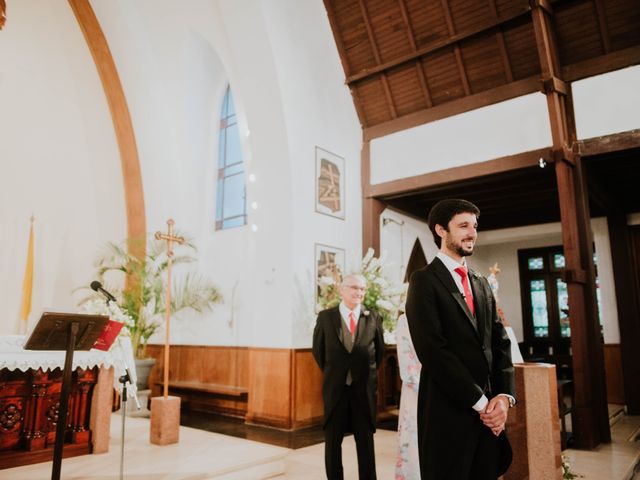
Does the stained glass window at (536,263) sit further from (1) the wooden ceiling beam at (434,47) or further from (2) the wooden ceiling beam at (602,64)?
(1) the wooden ceiling beam at (434,47)

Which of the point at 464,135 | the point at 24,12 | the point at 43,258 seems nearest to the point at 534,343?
the point at 464,135

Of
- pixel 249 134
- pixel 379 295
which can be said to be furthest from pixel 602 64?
pixel 249 134

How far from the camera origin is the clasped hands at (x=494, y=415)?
6.30ft

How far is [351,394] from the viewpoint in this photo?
381 cm

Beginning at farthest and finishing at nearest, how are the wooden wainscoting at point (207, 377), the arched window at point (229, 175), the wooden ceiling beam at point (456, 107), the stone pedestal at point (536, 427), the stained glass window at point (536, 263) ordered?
the stained glass window at point (536, 263)
the arched window at point (229, 175)
the wooden wainscoting at point (207, 377)
the wooden ceiling beam at point (456, 107)
the stone pedestal at point (536, 427)

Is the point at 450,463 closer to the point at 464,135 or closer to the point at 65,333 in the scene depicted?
the point at 65,333

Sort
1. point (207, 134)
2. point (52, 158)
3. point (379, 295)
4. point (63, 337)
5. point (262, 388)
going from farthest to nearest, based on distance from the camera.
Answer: point (207, 134) < point (52, 158) < point (262, 388) < point (379, 295) < point (63, 337)

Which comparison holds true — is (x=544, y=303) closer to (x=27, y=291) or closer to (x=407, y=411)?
(x=407, y=411)

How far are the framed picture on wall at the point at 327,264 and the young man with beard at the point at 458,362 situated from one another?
4.82 meters

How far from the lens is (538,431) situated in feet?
11.4

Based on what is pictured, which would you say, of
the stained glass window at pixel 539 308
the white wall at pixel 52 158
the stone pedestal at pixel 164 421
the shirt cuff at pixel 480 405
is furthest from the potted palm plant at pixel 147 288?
the stained glass window at pixel 539 308

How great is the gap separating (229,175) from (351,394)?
683 cm

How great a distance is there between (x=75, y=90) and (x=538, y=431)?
9.17m

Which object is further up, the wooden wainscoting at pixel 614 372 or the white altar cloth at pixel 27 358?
the white altar cloth at pixel 27 358
